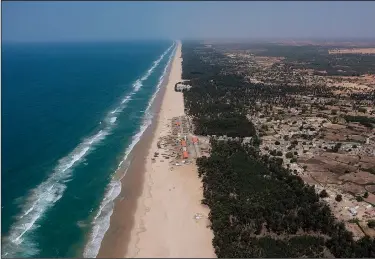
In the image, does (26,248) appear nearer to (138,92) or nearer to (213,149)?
(213,149)

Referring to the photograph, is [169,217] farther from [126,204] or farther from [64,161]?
[64,161]

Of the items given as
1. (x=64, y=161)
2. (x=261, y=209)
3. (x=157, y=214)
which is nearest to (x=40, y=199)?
(x=64, y=161)

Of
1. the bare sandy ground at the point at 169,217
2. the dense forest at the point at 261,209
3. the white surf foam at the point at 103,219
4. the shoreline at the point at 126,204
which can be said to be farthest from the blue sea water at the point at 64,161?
the dense forest at the point at 261,209

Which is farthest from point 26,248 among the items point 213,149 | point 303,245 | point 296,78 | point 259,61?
point 259,61

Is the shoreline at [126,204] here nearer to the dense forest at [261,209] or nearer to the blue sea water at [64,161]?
the blue sea water at [64,161]

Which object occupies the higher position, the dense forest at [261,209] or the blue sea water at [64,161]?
the dense forest at [261,209]

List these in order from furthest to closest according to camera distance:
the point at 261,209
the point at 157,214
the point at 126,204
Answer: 1. the point at 126,204
2. the point at 157,214
3. the point at 261,209

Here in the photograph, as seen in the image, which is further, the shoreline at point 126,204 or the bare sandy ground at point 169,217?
the shoreline at point 126,204
